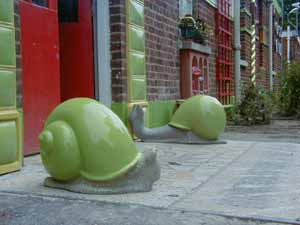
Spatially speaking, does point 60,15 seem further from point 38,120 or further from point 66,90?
point 38,120

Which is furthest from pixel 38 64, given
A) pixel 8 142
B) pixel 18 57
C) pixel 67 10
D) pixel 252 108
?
pixel 252 108

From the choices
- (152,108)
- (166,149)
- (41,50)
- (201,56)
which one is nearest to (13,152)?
(41,50)

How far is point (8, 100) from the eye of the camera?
4562 mm

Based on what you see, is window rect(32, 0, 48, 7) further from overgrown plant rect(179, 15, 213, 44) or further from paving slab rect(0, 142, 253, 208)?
overgrown plant rect(179, 15, 213, 44)

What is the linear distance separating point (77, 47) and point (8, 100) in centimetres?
233

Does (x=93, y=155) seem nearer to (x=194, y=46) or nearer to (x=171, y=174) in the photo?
(x=171, y=174)

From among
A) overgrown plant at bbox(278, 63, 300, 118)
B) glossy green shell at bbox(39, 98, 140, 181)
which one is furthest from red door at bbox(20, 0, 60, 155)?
overgrown plant at bbox(278, 63, 300, 118)

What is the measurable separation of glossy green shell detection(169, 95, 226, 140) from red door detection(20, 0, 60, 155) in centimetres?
185

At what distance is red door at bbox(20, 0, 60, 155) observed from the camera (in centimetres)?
→ 533

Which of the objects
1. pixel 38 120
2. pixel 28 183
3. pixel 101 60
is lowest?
pixel 28 183

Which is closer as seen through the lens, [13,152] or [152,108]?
[13,152]

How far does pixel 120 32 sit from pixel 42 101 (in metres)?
1.71

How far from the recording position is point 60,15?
674 centimetres

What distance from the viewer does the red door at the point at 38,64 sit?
17.5ft
